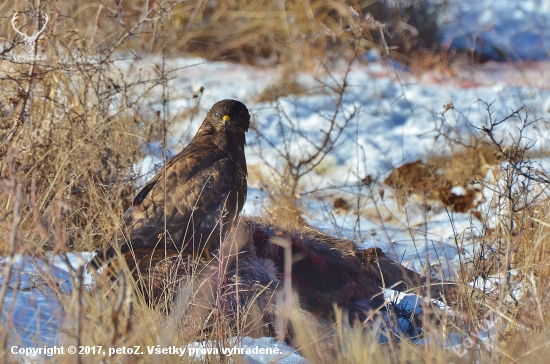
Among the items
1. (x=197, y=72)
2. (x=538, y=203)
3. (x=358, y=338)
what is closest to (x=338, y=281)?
(x=538, y=203)

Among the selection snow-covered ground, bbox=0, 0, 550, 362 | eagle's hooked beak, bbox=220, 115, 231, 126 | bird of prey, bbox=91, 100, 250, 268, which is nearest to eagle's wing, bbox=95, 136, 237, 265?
bird of prey, bbox=91, 100, 250, 268

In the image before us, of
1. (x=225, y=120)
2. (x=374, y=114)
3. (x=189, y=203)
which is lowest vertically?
(x=189, y=203)

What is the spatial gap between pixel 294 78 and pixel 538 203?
4738 millimetres

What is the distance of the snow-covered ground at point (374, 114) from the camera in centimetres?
548

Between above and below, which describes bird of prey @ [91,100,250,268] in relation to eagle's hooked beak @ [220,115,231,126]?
below

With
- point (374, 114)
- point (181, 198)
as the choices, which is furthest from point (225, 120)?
point (374, 114)

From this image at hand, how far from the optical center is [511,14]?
42.0ft

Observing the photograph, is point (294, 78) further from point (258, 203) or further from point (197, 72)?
point (258, 203)

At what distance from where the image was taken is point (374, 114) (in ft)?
26.3

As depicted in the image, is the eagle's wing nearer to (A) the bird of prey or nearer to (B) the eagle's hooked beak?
(A) the bird of prey

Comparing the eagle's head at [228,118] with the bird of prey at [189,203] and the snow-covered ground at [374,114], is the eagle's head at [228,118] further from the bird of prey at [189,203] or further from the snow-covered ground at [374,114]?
the snow-covered ground at [374,114]

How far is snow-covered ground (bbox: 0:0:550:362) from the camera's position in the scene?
548 cm

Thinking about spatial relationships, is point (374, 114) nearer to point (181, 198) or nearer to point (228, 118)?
point (228, 118)

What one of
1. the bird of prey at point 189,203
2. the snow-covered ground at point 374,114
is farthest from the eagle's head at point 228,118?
the snow-covered ground at point 374,114
